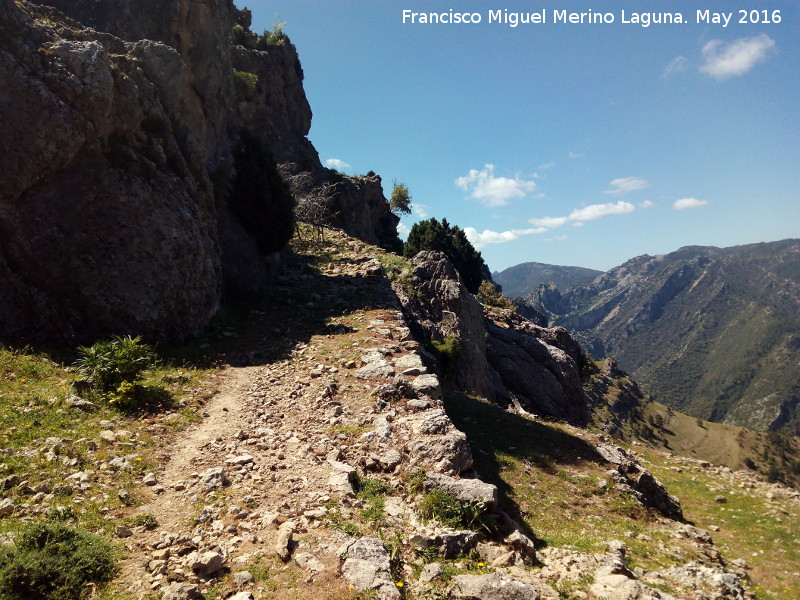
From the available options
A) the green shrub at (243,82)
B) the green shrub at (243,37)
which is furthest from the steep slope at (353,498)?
the green shrub at (243,37)

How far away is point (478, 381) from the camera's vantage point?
2875 cm

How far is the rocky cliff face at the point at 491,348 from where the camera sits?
92.8ft

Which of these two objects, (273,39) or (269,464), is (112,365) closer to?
(269,464)

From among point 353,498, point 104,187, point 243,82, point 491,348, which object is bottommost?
point 491,348

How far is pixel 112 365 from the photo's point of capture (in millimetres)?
11211

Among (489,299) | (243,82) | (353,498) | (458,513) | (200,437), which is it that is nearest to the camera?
(458,513)

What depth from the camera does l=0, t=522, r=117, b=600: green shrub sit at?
5043mm

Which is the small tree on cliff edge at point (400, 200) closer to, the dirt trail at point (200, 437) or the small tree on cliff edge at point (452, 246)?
the small tree on cliff edge at point (452, 246)

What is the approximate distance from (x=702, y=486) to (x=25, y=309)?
2593cm

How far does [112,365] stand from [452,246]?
46802 mm

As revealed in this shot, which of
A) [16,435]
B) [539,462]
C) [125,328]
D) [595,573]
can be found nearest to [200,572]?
[16,435]

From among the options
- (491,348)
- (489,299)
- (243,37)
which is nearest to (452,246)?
(489,299)

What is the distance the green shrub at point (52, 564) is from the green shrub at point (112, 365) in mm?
5782

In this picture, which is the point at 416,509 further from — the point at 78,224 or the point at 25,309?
the point at 78,224
